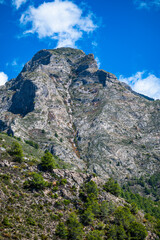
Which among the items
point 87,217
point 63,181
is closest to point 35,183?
point 63,181

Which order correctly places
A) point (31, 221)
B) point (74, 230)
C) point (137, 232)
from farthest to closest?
point (137, 232) → point (74, 230) → point (31, 221)

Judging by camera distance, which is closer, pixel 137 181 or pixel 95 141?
pixel 137 181

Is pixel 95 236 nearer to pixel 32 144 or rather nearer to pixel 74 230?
pixel 74 230

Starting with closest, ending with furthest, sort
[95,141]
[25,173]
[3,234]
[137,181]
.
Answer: [3,234] → [25,173] → [137,181] → [95,141]

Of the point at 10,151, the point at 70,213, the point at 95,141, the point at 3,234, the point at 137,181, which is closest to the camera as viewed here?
the point at 3,234

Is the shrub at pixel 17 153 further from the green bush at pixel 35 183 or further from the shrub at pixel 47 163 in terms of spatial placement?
the green bush at pixel 35 183

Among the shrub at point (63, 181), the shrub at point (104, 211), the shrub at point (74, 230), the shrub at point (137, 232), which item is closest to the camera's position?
the shrub at point (74, 230)

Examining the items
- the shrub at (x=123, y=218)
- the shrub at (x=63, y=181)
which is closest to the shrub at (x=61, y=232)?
the shrub at (x=63, y=181)

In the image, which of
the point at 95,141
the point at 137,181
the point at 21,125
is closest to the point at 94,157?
the point at 95,141

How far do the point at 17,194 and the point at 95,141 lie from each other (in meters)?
139

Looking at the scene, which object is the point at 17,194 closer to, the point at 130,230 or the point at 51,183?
the point at 51,183

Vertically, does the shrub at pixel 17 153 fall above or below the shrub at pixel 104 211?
above

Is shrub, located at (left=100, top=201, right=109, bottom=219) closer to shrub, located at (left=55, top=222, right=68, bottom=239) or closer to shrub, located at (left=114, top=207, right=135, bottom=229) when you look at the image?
shrub, located at (left=114, top=207, right=135, bottom=229)

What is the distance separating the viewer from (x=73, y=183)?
75188 mm
